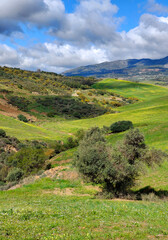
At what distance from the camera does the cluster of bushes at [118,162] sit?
57.0ft

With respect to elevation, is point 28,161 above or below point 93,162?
below

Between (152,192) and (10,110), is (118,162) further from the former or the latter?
(10,110)

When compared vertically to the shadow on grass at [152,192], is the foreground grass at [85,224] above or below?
above

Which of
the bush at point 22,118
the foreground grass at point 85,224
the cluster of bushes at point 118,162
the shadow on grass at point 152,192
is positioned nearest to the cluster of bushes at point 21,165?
the cluster of bushes at point 118,162

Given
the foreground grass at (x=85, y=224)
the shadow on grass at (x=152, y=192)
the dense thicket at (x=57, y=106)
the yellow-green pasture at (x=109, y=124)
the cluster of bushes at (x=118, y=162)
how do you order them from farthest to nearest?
the dense thicket at (x=57, y=106), the yellow-green pasture at (x=109, y=124), the shadow on grass at (x=152, y=192), the cluster of bushes at (x=118, y=162), the foreground grass at (x=85, y=224)

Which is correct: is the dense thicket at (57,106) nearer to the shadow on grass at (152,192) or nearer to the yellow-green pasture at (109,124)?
the yellow-green pasture at (109,124)

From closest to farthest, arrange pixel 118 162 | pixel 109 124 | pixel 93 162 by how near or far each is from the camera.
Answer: pixel 118 162 → pixel 93 162 → pixel 109 124

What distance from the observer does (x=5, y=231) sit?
8414 millimetres

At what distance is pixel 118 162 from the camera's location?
57.9 feet

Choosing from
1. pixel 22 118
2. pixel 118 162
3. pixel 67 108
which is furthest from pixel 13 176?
pixel 67 108

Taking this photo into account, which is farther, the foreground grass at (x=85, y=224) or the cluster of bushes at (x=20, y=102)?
the cluster of bushes at (x=20, y=102)

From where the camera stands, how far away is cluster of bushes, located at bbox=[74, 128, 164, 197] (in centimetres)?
1738

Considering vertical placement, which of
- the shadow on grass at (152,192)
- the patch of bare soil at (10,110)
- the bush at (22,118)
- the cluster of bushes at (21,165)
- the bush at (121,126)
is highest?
the patch of bare soil at (10,110)

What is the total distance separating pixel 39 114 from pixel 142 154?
77.9 metres
